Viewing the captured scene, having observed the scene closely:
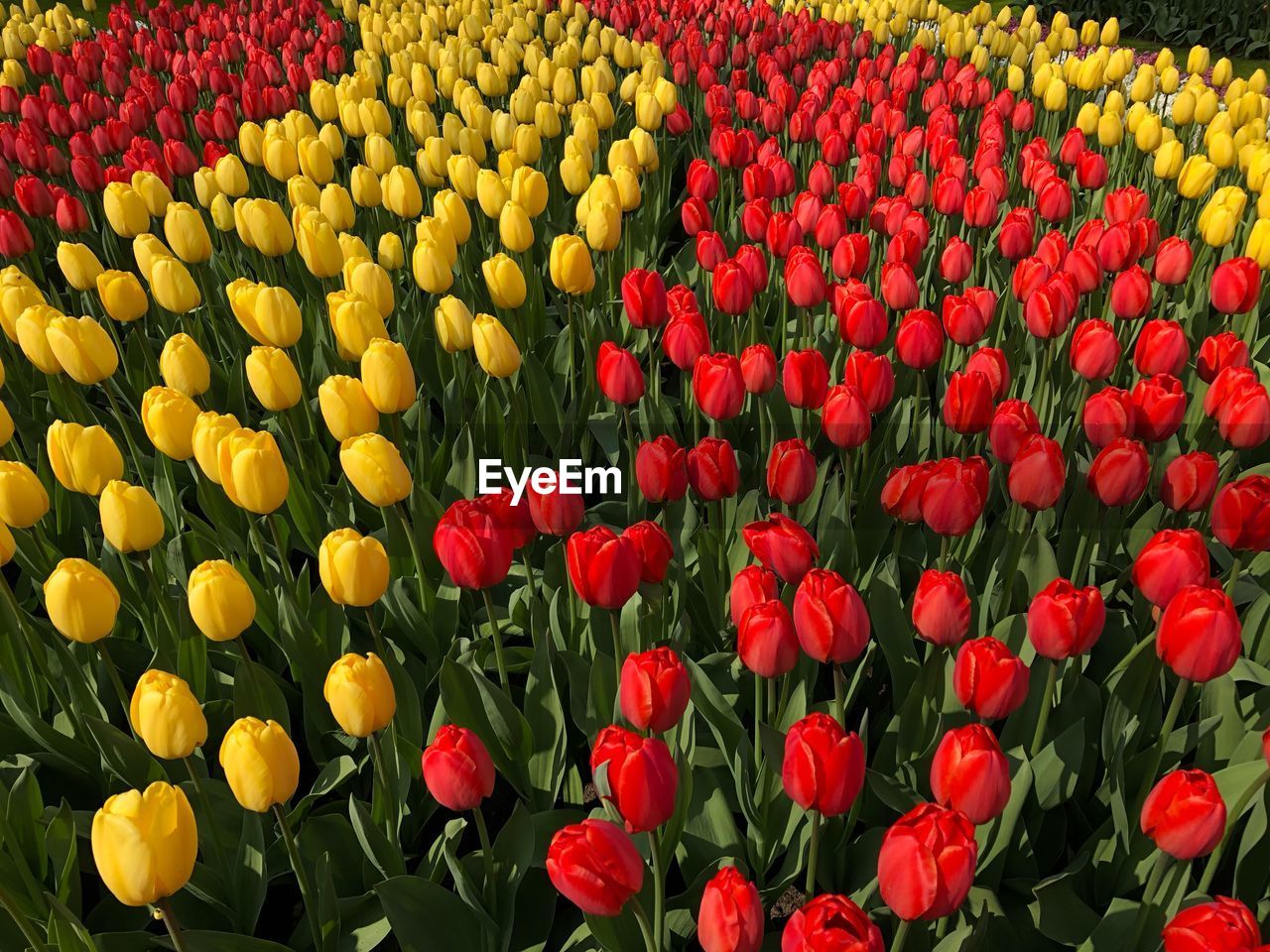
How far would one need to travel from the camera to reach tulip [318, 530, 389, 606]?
174cm

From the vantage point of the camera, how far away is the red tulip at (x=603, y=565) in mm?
1628

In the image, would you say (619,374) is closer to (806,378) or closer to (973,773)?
(806,378)

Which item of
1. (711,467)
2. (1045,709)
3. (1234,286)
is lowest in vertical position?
(1045,709)

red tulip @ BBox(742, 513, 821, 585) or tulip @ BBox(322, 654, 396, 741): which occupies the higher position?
red tulip @ BBox(742, 513, 821, 585)

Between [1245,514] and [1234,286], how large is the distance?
1.19 meters

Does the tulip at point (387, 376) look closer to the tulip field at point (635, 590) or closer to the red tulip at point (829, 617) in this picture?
the tulip field at point (635, 590)

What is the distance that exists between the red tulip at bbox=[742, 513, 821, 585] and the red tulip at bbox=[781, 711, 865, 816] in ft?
1.44

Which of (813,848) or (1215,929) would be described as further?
(813,848)

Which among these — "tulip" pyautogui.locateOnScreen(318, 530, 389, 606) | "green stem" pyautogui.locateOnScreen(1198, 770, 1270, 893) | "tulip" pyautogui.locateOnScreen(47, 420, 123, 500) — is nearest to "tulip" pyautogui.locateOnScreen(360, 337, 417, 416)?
"tulip" pyautogui.locateOnScreen(47, 420, 123, 500)

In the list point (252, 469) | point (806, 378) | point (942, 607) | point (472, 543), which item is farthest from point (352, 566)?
point (806, 378)

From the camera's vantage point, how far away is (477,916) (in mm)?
1734

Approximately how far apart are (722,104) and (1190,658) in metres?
4.08

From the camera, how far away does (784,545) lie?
1717 millimetres

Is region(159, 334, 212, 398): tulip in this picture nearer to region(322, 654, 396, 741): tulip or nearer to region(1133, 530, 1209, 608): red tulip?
region(322, 654, 396, 741): tulip
